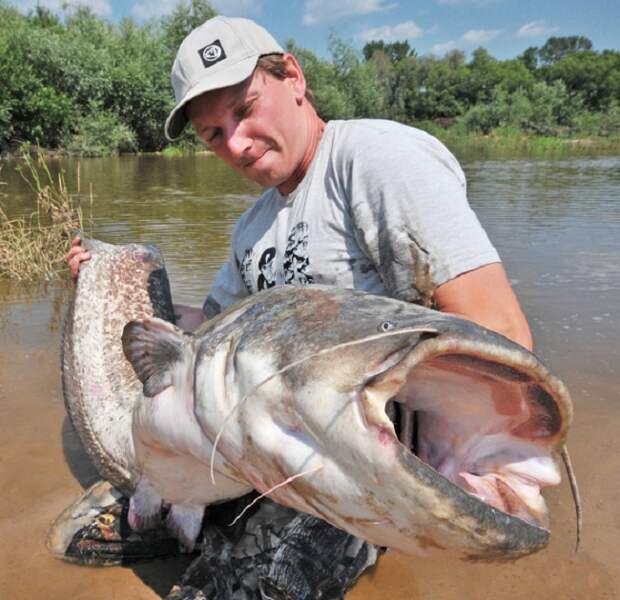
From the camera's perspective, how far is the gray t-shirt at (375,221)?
6.07 ft

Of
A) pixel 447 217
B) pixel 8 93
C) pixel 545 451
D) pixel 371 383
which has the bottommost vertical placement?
pixel 545 451

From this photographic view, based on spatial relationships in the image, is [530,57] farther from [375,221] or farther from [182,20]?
[375,221]

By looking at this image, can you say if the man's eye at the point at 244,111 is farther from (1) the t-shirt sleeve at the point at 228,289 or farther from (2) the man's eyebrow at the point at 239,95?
(1) the t-shirt sleeve at the point at 228,289

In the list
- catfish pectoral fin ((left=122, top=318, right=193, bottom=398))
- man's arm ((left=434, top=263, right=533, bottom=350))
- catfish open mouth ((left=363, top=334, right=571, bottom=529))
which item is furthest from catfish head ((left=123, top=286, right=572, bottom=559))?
man's arm ((left=434, top=263, right=533, bottom=350))

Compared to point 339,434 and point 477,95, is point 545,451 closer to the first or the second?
point 339,434

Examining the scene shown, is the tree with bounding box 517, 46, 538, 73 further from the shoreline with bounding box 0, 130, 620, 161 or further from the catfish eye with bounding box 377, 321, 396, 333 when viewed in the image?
the catfish eye with bounding box 377, 321, 396, 333

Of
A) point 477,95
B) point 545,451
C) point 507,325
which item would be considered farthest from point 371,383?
point 477,95

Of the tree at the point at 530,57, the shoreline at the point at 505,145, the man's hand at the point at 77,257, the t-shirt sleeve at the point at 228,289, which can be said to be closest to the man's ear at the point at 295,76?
the t-shirt sleeve at the point at 228,289

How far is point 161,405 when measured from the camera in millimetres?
1712

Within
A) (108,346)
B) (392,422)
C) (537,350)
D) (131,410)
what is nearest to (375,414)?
(392,422)

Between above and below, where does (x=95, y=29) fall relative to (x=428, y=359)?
above

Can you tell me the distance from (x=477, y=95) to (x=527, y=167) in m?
50.5

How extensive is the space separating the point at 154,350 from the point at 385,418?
87 cm

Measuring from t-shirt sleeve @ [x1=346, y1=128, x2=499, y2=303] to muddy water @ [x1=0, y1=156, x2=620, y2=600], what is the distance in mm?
1180
